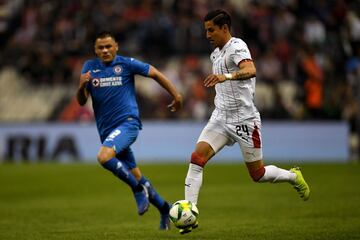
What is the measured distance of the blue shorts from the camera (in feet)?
32.4

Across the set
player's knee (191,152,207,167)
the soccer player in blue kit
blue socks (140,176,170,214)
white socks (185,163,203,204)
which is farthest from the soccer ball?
blue socks (140,176,170,214)

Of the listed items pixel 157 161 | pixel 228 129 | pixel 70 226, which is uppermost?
pixel 228 129

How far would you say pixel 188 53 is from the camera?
83.5 feet

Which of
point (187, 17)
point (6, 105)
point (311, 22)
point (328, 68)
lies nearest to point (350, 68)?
point (328, 68)

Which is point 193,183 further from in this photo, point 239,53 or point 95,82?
point 95,82

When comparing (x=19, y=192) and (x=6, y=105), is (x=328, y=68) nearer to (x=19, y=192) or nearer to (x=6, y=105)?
(x=6, y=105)

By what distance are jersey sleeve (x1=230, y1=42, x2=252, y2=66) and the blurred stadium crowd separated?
14.8 m

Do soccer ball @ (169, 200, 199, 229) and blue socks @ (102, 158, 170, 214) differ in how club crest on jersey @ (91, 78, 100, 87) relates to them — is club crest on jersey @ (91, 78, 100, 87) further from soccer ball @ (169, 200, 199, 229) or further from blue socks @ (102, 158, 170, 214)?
soccer ball @ (169, 200, 199, 229)

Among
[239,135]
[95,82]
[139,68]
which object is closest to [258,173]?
[239,135]

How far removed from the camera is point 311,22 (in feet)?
83.5

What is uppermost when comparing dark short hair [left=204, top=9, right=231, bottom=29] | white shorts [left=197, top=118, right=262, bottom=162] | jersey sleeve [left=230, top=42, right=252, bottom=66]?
dark short hair [left=204, top=9, right=231, bottom=29]

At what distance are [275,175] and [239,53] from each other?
158 centimetres

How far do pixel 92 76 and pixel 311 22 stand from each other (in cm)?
1617

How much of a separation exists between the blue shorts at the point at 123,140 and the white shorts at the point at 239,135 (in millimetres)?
1147
